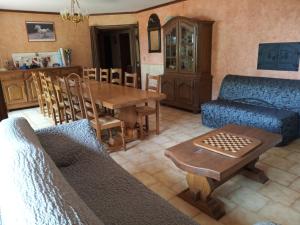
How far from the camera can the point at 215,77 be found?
14.9ft

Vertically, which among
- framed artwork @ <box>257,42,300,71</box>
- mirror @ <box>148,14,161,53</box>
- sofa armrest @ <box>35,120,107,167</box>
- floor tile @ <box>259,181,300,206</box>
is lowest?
floor tile @ <box>259,181,300,206</box>

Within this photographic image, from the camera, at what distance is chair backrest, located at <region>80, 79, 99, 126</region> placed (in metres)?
2.76

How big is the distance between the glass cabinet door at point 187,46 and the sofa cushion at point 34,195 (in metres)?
3.74

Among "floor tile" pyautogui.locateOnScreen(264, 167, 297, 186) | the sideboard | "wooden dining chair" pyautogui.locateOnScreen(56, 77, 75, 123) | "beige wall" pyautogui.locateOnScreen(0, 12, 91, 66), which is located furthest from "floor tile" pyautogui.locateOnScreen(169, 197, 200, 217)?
"beige wall" pyautogui.locateOnScreen(0, 12, 91, 66)

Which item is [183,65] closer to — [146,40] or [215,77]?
[215,77]

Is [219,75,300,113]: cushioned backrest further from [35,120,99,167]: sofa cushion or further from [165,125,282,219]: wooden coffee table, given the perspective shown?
[35,120,99,167]: sofa cushion

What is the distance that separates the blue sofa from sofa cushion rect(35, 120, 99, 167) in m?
2.22

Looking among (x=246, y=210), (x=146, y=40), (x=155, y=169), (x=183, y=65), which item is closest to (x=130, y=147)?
(x=155, y=169)

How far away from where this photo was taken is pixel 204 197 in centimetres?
189

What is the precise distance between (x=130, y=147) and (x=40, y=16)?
4.48 meters

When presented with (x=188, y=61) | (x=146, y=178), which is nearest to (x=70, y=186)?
(x=146, y=178)

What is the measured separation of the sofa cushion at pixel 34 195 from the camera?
0.66 m

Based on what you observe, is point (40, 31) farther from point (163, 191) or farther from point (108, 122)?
point (163, 191)

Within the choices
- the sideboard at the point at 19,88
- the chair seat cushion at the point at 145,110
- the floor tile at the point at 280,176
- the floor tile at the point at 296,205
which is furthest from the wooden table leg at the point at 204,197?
the sideboard at the point at 19,88
